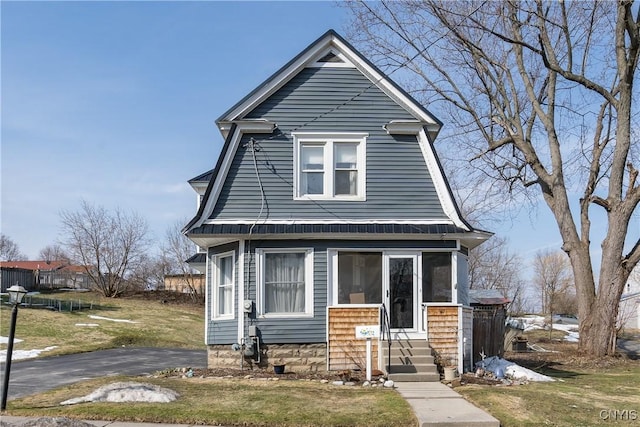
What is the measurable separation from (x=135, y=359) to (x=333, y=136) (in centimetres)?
881

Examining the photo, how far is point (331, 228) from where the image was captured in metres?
14.7

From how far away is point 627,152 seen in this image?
70.1ft

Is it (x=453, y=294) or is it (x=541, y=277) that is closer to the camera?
(x=453, y=294)

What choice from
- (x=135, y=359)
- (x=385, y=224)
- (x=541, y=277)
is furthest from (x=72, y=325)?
(x=541, y=277)

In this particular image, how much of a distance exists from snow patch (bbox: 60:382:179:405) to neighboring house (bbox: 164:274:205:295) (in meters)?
31.5

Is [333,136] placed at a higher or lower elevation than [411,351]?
higher

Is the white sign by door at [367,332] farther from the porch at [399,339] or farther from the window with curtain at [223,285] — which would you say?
the window with curtain at [223,285]

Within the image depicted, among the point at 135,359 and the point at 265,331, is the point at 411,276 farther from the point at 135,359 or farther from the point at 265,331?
the point at 135,359

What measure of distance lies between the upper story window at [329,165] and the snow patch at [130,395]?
6.12 m

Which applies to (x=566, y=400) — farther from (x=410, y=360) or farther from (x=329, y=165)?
(x=329, y=165)

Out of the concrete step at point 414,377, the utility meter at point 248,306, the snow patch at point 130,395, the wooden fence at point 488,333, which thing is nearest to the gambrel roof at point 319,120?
the utility meter at point 248,306

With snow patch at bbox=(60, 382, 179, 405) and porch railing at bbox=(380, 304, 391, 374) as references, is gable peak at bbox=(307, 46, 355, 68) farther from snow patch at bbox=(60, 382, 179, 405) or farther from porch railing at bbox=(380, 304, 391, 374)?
snow patch at bbox=(60, 382, 179, 405)

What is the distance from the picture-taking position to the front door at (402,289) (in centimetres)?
1480

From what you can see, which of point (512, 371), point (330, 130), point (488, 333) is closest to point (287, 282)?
point (330, 130)
